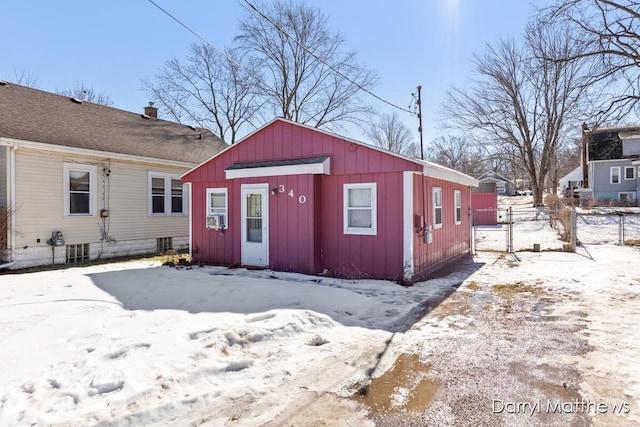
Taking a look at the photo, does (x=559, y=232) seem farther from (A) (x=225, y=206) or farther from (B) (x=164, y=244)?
(B) (x=164, y=244)

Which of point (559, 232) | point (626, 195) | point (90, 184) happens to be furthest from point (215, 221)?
point (626, 195)

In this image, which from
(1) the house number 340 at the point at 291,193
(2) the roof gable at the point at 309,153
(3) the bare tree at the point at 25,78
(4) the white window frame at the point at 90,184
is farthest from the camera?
(3) the bare tree at the point at 25,78

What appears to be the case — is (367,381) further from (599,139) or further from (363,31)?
(599,139)

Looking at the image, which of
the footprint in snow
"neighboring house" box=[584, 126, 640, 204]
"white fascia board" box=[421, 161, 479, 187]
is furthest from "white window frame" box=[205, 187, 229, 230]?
"neighboring house" box=[584, 126, 640, 204]

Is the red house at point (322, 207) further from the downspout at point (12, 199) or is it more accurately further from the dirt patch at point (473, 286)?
the downspout at point (12, 199)

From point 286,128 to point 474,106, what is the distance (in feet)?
95.9

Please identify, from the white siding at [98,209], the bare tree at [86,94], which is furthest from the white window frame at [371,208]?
the bare tree at [86,94]

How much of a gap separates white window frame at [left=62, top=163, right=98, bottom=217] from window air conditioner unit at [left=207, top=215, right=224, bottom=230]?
4126 millimetres

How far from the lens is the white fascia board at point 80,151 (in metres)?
9.52

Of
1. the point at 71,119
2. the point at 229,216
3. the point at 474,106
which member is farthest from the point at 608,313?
the point at 474,106

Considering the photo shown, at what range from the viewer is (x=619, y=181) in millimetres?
31562

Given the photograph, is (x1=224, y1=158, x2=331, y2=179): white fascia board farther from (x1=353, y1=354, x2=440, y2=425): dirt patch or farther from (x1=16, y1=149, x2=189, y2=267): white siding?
(x1=353, y1=354, x2=440, y2=425): dirt patch

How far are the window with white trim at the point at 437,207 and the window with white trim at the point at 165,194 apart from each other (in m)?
8.89

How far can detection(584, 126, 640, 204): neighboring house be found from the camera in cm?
3041
